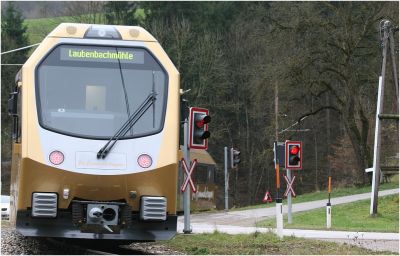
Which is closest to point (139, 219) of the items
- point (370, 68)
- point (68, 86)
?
point (68, 86)

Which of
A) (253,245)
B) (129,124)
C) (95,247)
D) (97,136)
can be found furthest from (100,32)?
(253,245)

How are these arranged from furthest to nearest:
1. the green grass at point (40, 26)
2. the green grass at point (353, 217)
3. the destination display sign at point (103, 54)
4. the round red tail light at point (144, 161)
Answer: the green grass at point (40, 26)
the green grass at point (353, 217)
the destination display sign at point (103, 54)
the round red tail light at point (144, 161)

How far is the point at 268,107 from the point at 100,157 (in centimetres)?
4134

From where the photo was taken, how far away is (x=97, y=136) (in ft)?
34.0

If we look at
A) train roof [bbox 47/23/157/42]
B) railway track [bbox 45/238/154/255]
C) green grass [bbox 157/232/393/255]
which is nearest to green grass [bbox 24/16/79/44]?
green grass [bbox 157/232/393/255]

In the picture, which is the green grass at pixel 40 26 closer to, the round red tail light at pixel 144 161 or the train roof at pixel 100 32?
the train roof at pixel 100 32

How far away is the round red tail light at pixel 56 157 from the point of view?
1007 cm

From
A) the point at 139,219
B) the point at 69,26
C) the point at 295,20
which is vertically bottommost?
the point at 139,219

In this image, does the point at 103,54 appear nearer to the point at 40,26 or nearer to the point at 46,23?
the point at 46,23

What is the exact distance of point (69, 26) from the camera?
439 inches

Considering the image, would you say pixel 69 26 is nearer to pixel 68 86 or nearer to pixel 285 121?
pixel 68 86

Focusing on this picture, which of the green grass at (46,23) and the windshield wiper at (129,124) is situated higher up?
the green grass at (46,23)

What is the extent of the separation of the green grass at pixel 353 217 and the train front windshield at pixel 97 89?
1229cm

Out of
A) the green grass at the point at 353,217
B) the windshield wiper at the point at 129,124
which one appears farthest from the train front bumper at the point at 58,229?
the green grass at the point at 353,217
